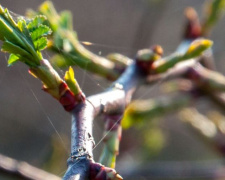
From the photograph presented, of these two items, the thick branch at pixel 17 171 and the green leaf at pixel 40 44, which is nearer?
the green leaf at pixel 40 44

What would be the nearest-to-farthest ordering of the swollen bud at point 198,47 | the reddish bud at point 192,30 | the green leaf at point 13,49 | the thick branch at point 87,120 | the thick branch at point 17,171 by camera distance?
the thick branch at point 87,120 < the green leaf at point 13,49 < the swollen bud at point 198,47 < the thick branch at point 17,171 < the reddish bud at point 192,30

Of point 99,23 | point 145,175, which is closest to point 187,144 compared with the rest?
point 99,23

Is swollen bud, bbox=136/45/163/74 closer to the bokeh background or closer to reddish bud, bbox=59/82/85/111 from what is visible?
reddish bud, bbox=59/82/85/111

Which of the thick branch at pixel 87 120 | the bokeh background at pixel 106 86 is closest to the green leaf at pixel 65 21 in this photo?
the thick branch at pixel 87 120

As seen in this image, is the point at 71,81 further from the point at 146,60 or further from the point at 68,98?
the point at 146,60

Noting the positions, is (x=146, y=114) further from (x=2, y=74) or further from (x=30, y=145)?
(x=2, y=74)

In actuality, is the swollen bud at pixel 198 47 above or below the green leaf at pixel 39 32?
above

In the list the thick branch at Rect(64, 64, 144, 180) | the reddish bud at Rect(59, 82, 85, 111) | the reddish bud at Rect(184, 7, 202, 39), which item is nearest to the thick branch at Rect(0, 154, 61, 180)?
the thick branch at Rect(64, 64, 144, 180)

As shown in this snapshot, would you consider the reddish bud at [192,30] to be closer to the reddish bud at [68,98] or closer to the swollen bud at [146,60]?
the swollen bud at [146,60]

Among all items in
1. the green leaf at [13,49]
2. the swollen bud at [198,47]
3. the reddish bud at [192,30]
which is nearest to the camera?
the green leaf at [13,49]
